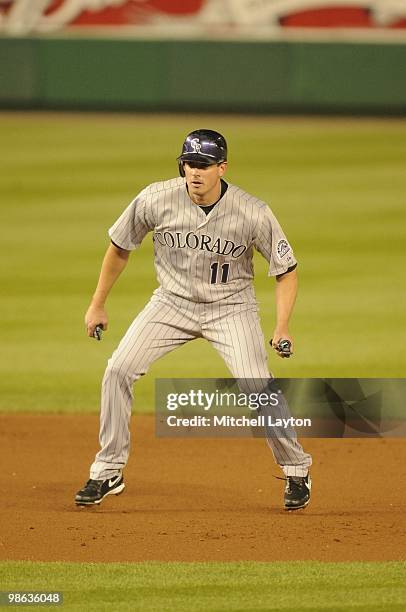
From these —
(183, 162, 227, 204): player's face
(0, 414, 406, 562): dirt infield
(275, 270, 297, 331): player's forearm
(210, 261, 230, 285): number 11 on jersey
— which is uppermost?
(183, 162, 227, 204): player's face

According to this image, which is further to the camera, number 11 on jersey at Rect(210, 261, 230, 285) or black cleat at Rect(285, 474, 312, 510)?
black cleat at Rect(285, 474, 312, 510)

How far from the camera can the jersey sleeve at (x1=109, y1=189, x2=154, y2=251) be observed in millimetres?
5945

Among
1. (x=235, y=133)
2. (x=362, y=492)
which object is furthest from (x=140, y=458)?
(x=235, y=133)

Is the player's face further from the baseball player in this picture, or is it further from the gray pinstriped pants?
the gray pinstriped pants

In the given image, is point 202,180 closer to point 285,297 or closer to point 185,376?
point 285,297

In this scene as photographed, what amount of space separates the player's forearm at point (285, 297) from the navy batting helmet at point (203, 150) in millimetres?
633

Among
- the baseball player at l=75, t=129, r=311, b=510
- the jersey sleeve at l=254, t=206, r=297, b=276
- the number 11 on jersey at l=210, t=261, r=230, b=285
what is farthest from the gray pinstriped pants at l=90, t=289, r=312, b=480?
the jersey sleeve at l=254, t=206, r=297, b=276

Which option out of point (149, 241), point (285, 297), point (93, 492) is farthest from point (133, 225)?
point (149, 241)

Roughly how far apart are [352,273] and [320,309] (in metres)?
1.35

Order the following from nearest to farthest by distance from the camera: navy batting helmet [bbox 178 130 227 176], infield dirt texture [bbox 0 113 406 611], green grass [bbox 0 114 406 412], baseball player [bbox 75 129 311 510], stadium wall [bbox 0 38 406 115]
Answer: infield dirt texture [bbox 0 113 406 611] < navy batting helmet [bbox 178 130 227 176] < baseball player [bbox 75 129 311 510] < green grass [bbox 0 114 406 412] < stadium wall [bbox 0 38 406 115]

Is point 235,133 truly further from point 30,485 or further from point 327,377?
point 30,485

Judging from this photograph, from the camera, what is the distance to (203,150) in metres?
5.75

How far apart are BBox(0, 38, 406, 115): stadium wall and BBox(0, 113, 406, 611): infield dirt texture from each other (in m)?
3.61

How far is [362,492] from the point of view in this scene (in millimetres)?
6488
